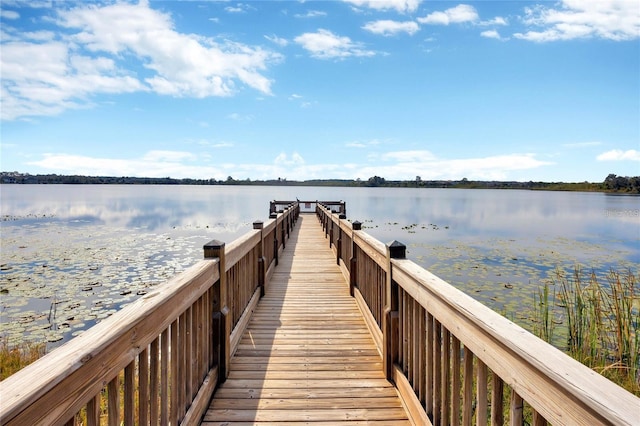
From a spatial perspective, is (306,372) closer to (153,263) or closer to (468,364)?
(468,364)

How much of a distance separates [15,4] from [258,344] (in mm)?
12234

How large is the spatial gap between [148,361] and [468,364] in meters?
2.10

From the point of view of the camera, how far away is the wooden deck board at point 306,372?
10.1 feet

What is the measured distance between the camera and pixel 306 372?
3.83 meters

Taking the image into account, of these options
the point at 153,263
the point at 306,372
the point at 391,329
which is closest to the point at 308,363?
the point at 306,372

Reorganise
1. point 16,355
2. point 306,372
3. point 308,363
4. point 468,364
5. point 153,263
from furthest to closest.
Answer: point 153,263 < point 16,355 < point 308,363 < point 306,372 < point 468,364

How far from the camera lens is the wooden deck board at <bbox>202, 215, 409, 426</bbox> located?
3088 mm

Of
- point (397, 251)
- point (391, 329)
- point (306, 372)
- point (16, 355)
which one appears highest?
point (397, 251)

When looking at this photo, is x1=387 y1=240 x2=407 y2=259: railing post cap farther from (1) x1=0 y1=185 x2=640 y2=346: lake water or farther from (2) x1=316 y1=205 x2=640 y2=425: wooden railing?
(1) x1=0 y1=185 x2=640 y2=346: lake water

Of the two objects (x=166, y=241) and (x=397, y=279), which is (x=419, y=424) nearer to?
(x=397, y=279)

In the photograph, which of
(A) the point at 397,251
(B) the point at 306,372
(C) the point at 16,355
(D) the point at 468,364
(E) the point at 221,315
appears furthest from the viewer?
(C) the point at 16,355

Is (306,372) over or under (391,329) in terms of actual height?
under

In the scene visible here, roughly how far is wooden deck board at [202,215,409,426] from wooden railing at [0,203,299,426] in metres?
0.25

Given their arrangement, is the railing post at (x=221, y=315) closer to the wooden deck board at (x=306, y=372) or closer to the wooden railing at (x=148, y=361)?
the wooden railing at (x=148, y=361)
